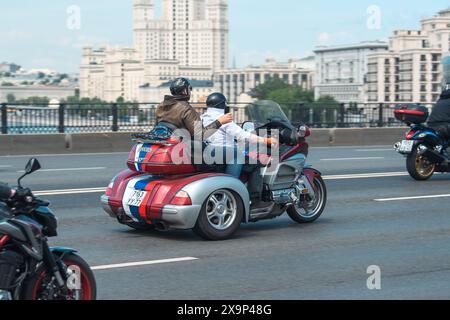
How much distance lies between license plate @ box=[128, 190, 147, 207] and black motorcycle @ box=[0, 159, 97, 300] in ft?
11.4

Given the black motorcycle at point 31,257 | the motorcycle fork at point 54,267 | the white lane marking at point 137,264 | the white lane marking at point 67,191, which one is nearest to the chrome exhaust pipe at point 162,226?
the white lane marking at point 137,264

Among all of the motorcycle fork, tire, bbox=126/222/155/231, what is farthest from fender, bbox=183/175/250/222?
the motorcycle fork

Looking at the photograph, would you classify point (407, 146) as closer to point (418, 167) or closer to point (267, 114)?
point (418, 167)

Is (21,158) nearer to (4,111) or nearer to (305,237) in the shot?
(4,111)

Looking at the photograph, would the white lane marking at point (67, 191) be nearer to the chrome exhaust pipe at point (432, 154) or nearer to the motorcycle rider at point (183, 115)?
the motorcycle rider at point (183, 115)

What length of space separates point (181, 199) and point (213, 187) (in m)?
0.35

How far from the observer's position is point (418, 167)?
1591 cm

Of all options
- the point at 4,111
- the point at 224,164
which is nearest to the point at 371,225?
the point at 224,164

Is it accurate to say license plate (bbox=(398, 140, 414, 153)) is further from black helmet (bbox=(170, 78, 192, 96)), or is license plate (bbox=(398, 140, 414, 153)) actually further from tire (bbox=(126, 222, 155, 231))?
black helmet (bbox=(170, 78, 192, 96))

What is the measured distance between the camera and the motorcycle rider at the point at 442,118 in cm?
1591

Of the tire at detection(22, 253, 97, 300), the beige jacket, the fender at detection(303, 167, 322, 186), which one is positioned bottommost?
the tire at detection(22, 253, 97, 300)

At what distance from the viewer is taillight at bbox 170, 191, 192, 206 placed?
9.37 m

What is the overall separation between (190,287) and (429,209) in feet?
18.6

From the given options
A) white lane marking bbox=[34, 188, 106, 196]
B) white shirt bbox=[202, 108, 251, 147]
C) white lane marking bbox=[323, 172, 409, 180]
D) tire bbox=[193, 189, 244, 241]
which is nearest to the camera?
tire bbox=[193, 189, 244, 241]
